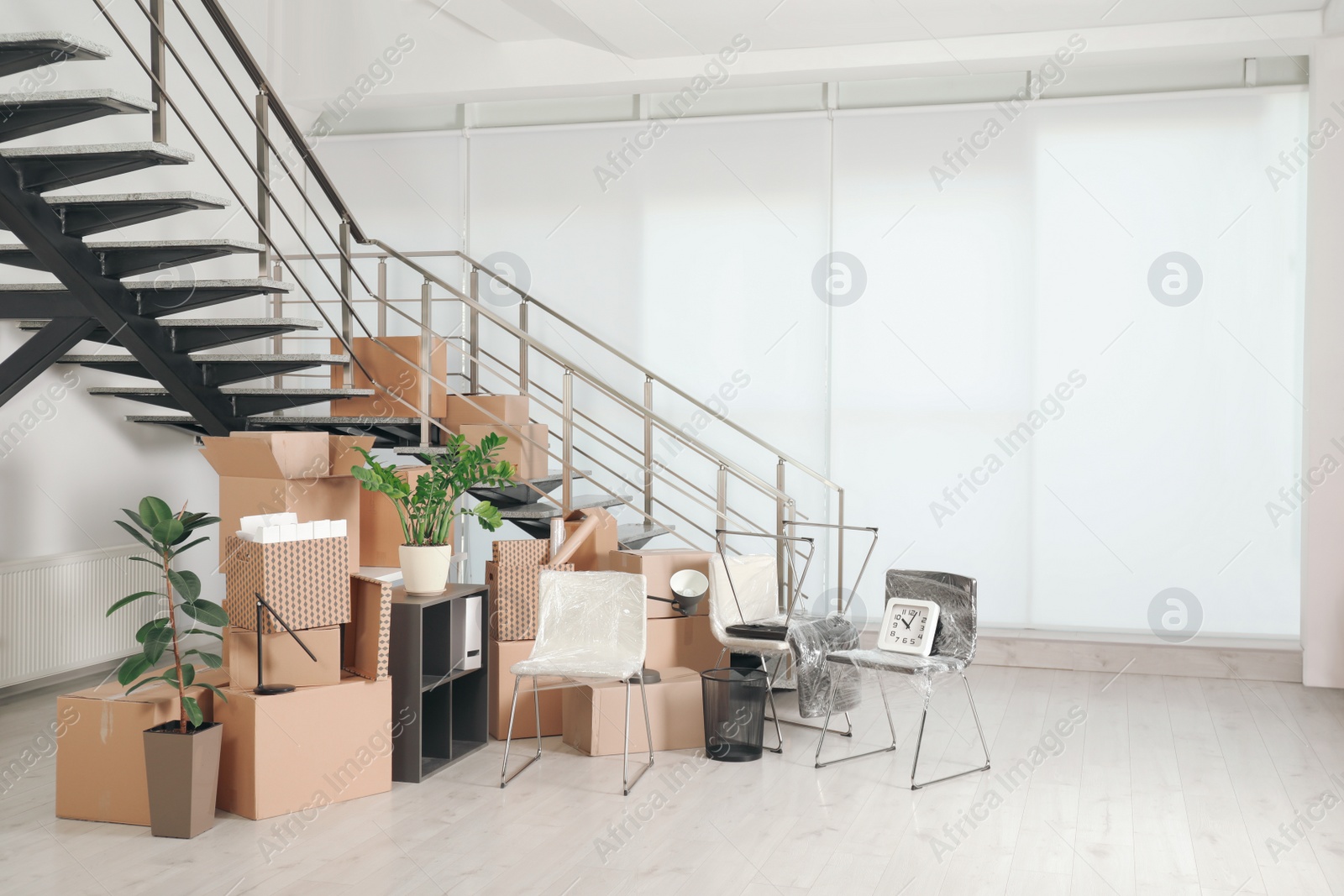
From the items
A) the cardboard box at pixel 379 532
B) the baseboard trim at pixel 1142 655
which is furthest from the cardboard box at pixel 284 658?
the baseboard trim at pixel 1142 655

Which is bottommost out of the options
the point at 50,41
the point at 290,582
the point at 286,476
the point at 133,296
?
the point at 290,582

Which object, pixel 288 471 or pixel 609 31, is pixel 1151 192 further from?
pixel 288 471

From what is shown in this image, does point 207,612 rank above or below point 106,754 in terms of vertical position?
above

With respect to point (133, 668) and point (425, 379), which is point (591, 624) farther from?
point (133, 668)

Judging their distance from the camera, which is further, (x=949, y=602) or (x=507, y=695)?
(x=507, y=695)

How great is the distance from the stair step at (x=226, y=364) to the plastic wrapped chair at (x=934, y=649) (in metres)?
2.47

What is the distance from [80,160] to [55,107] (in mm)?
219

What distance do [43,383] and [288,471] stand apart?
1.94 metres

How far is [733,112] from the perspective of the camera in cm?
659

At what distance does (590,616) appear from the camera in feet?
Answer: 14.2

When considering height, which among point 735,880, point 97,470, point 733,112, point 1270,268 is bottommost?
point 735,880

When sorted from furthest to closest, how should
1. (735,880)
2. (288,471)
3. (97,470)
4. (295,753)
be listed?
(97,470)
(288,471)
(295,753)
(735,880)

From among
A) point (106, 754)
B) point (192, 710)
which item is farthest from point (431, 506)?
point (106, 754)

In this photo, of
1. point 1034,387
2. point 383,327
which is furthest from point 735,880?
point 1034,387
